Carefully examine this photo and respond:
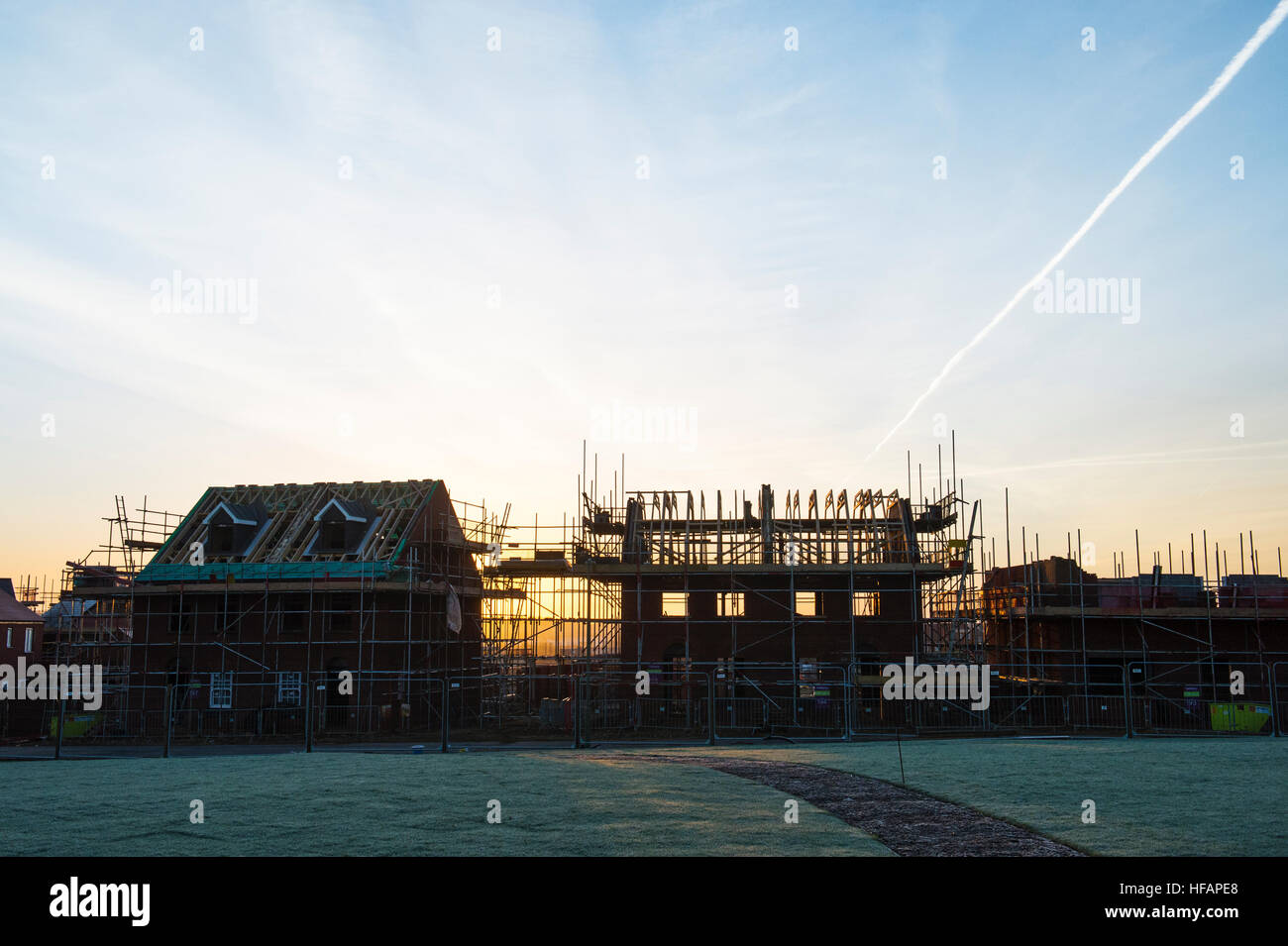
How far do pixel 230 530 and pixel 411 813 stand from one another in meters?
33.7

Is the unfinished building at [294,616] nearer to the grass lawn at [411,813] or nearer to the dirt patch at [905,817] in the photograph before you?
the grass lawn at [411,813]

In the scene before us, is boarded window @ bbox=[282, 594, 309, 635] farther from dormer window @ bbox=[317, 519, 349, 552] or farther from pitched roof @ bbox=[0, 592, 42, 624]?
pitched roof @ bbox=[0, 592, 42, 624]

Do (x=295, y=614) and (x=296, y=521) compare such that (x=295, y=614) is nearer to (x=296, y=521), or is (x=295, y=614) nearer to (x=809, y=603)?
(x=296, y=521)

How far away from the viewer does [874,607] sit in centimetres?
3759

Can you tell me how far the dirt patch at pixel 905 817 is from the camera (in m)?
10.9

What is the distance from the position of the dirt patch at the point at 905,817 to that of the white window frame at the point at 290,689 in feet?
82.7

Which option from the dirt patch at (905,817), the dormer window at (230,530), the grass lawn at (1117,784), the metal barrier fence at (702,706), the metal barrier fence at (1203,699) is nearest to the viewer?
the dirt patch at (905,817)

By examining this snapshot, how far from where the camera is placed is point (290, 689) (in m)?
38.9

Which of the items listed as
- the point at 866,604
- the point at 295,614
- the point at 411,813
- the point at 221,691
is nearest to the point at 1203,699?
the point at 866,604

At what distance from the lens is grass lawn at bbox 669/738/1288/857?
1127 centimetres

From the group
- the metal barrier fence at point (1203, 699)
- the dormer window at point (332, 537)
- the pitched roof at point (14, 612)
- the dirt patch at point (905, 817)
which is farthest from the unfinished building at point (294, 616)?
the pitched roof at point (14, 612)

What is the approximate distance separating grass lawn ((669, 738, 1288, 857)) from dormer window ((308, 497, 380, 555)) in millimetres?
22779
